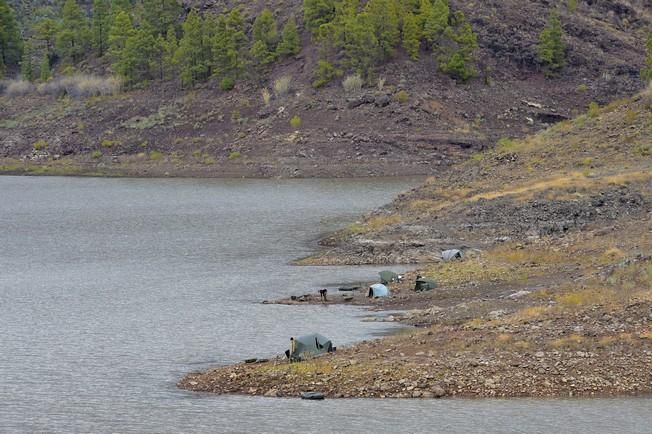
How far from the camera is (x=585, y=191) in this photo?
194 ft

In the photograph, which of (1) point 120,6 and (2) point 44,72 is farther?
(1) point 120,6

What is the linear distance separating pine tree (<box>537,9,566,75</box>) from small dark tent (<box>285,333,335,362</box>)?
333ft

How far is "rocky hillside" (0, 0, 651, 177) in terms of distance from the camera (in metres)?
117

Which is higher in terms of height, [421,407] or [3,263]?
[421,407]

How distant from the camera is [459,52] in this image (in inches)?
5015

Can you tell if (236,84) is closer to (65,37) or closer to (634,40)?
(65,37)

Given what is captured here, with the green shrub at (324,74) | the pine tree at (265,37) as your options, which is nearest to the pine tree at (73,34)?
the pine tree at (265,37)

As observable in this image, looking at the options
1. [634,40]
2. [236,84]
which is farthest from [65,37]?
[634,40]

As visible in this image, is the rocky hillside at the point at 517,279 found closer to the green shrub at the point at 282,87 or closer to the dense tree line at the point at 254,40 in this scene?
the dense tree line at the point at 254,40

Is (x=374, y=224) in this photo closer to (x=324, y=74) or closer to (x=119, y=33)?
(x=324, y=74)

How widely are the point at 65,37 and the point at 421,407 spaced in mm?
131106


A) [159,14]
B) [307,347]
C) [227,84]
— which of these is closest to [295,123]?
[227,84]

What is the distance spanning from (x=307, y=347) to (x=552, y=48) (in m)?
103

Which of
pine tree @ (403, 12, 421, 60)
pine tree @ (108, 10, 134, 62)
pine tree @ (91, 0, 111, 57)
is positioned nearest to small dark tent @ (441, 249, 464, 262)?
pine tree @ (403, 12, 421, 60)
